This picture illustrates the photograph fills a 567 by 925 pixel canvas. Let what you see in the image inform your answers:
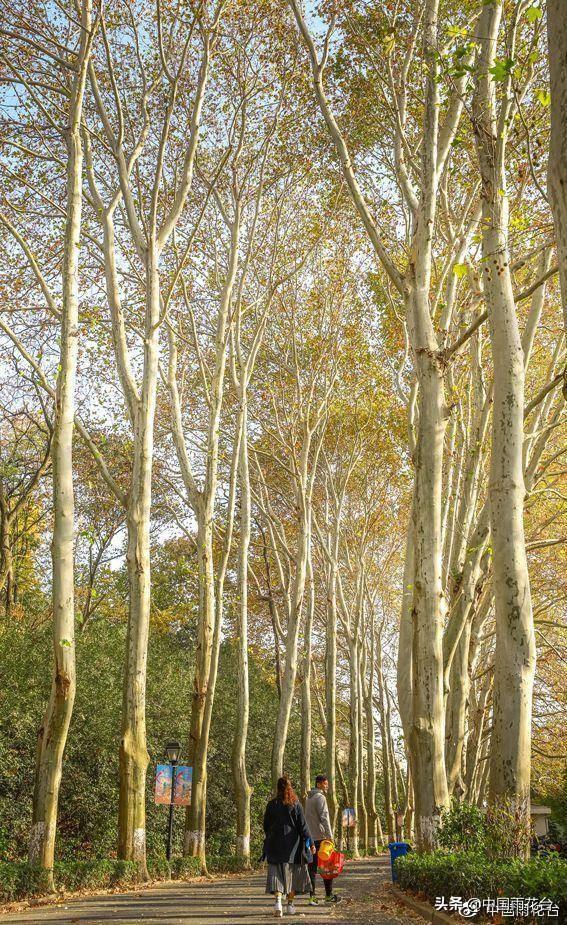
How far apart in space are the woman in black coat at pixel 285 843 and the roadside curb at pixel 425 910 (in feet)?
3.72

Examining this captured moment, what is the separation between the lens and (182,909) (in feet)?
27.8

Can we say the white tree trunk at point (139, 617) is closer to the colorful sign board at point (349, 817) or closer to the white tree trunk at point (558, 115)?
the white tree trunk at point (558, 115)

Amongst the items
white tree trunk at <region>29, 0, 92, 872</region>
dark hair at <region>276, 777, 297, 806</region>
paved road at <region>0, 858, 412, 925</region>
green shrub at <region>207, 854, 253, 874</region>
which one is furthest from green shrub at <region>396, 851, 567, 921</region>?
green shrub at <region>207, 854, 253, 874</region>

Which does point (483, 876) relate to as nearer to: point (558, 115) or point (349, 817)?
point (558, 115)

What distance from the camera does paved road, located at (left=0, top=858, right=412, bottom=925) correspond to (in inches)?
295

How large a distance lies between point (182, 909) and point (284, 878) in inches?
42.6

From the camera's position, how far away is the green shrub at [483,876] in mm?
4605

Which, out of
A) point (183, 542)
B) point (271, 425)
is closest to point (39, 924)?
point (271, 425)

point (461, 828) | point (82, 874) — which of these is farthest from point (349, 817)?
point (461, 828)

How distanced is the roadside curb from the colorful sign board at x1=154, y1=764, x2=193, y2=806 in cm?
494

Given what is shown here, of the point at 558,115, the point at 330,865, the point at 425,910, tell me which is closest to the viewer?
the point at 558,115

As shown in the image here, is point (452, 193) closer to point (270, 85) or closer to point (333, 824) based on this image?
point (270, 85)

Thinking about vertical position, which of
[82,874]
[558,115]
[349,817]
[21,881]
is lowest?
[349,817]

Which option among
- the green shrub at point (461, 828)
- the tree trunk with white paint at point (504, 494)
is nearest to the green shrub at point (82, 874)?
the green shrub at point (461, 828)
